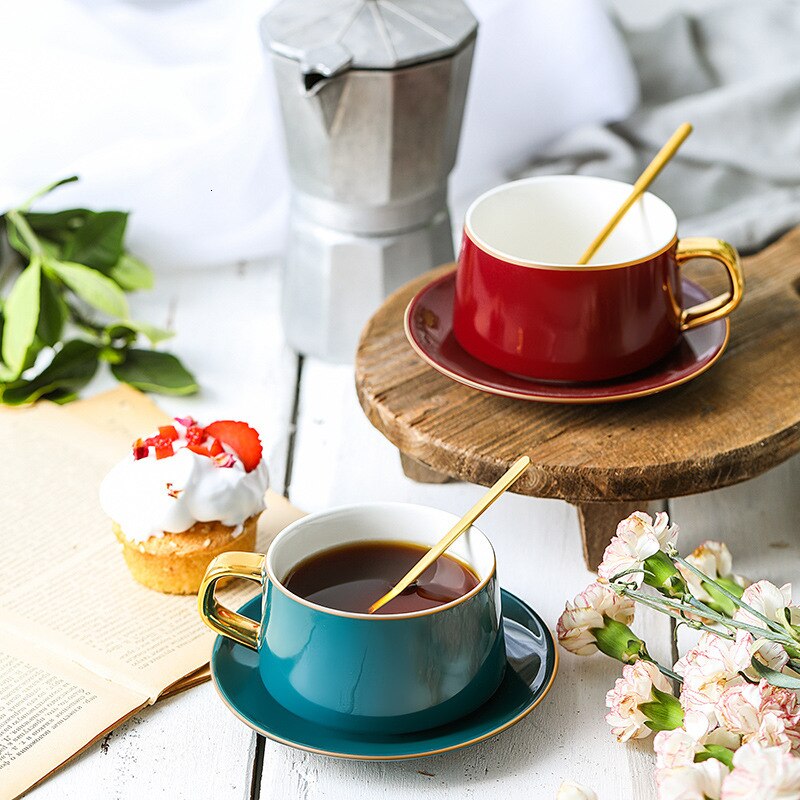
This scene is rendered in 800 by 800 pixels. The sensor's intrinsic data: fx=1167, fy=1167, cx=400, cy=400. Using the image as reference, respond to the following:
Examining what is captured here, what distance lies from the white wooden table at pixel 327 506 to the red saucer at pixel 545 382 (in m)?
0.13

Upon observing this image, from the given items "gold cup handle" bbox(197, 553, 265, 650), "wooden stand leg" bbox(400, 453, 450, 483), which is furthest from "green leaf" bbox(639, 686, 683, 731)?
"wooden stand leg" bbox(400, 453, 450, 483)

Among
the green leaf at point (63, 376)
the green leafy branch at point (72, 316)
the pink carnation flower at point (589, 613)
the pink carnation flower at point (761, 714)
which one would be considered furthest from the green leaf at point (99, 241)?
the pink carnation flower at point (761, 714)

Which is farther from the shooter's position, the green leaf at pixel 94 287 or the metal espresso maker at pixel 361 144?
the green leaf at pixel 94 287

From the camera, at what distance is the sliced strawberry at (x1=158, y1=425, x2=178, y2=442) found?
0.78 metres

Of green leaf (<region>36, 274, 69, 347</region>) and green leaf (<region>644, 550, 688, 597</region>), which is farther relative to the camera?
green leaf (<region>36, 274, 69, 347</region>)

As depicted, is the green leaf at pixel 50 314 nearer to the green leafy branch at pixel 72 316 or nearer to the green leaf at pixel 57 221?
the green leafy branch at pixel 72 316

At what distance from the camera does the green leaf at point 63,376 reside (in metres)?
1.01

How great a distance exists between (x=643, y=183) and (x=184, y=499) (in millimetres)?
389

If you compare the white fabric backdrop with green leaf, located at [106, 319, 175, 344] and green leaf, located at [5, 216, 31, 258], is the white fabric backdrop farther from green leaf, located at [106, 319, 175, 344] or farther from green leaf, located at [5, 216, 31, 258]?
green leaf, located at [106, 319, 175, 344]

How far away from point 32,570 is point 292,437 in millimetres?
257

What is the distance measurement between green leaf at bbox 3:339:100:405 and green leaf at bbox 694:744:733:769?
65 centimetres

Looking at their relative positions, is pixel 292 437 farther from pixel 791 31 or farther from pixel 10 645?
pixel 791 31

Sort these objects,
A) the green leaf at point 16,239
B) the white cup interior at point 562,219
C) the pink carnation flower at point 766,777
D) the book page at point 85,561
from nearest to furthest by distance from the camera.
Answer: the pink carnation flower at point 766,777 < the book page at point 85,561 < the white cup interior at point 562,219 < the green leaf at point 16,239

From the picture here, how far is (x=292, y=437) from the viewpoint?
3.23 ft
